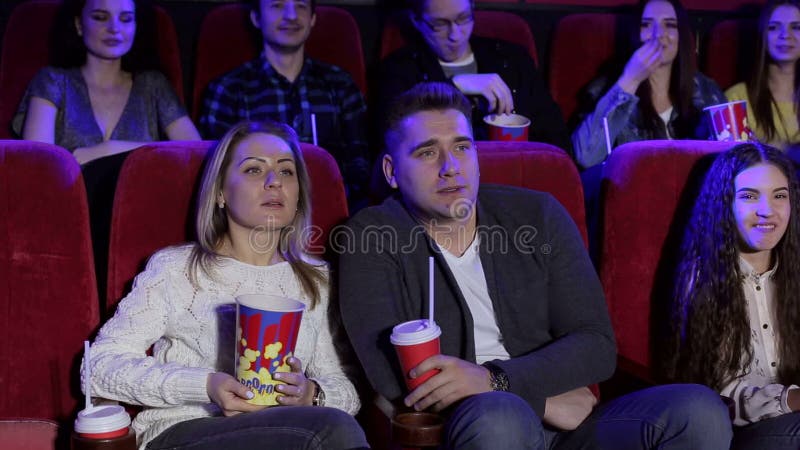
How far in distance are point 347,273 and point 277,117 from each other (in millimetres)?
955

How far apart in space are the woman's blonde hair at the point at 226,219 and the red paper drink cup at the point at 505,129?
538mm

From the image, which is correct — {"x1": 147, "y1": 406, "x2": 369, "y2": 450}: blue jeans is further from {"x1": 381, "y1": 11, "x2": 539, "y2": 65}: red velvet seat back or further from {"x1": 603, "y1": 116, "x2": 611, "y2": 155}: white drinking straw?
{"x1": 381, "y1": 11, "x2": 539, "y2": 65}: red velvet seat back

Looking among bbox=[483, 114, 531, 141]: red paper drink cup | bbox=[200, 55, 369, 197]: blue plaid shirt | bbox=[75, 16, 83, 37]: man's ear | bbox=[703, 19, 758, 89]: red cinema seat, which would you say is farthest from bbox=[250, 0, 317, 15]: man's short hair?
bbox=[703, 19, 758, 89]: red cinema seat

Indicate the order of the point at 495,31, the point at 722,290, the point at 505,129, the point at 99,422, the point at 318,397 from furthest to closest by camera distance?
the point at 495,31
the point at 505,129
the point at 722,290
the point at 318,397
the point at 99,422

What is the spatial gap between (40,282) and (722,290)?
1113 mm

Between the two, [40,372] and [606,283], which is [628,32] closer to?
[606,283]

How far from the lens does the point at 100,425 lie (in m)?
1.19

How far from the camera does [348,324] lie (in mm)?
1458

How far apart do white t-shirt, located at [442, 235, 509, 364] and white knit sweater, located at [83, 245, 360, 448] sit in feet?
0.69

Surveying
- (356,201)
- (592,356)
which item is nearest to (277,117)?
(356,201)

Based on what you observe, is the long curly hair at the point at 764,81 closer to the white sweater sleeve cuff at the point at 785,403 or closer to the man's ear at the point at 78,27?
the white sweater sleeve cuff at the point at 785,403

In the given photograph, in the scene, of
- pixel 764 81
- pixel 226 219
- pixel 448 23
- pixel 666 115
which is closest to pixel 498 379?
pixel 226 219

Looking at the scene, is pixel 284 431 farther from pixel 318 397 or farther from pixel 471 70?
pixel 471 70

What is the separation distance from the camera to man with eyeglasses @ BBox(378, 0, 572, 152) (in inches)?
89.0
